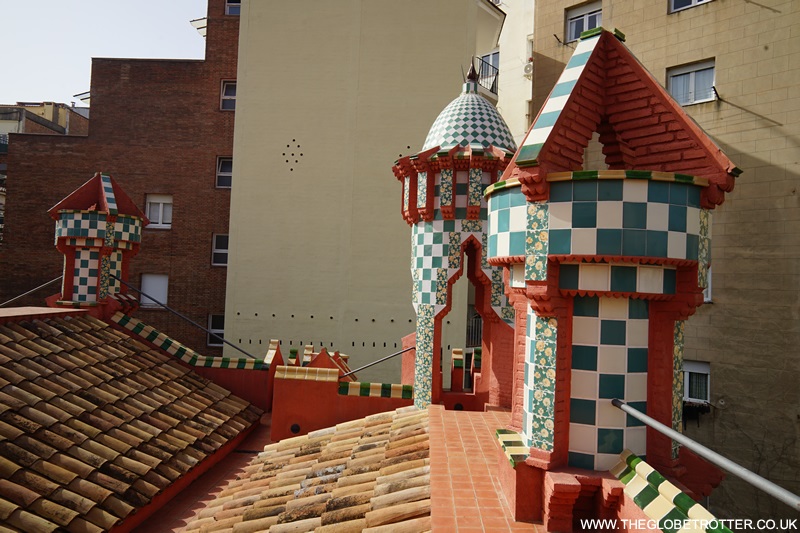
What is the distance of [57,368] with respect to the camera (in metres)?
9.51

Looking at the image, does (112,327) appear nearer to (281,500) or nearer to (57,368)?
(57,368)

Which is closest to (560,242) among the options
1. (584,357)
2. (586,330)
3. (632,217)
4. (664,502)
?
(632,217)

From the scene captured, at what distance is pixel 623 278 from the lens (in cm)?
513

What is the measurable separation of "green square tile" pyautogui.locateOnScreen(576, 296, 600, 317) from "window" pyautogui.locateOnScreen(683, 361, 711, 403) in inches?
405

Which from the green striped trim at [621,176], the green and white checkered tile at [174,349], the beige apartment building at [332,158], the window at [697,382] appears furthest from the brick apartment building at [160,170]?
the green striped trim at [621,176]

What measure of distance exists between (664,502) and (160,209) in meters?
21.7

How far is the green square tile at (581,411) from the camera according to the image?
5215mm

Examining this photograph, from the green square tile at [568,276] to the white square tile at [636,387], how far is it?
0.97 meters

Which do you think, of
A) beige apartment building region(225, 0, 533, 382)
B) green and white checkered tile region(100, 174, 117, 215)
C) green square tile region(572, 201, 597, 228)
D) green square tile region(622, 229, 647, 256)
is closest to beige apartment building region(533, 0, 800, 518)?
beige apartment building region(225, 0, 533, 382)

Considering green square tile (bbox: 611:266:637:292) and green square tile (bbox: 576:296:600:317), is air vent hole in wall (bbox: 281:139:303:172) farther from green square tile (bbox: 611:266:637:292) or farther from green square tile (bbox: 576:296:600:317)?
green square tile (bbox: 611:266:637:292)

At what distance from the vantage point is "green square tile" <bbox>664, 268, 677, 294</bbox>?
5238 mm

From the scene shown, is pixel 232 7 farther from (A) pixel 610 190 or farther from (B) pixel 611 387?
(B) pixel 611 387

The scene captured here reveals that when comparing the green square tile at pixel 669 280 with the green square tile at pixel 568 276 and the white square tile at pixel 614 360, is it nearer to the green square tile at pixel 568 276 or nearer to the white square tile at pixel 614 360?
the white square tile at pixel 614 360

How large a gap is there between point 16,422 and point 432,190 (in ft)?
23.3
